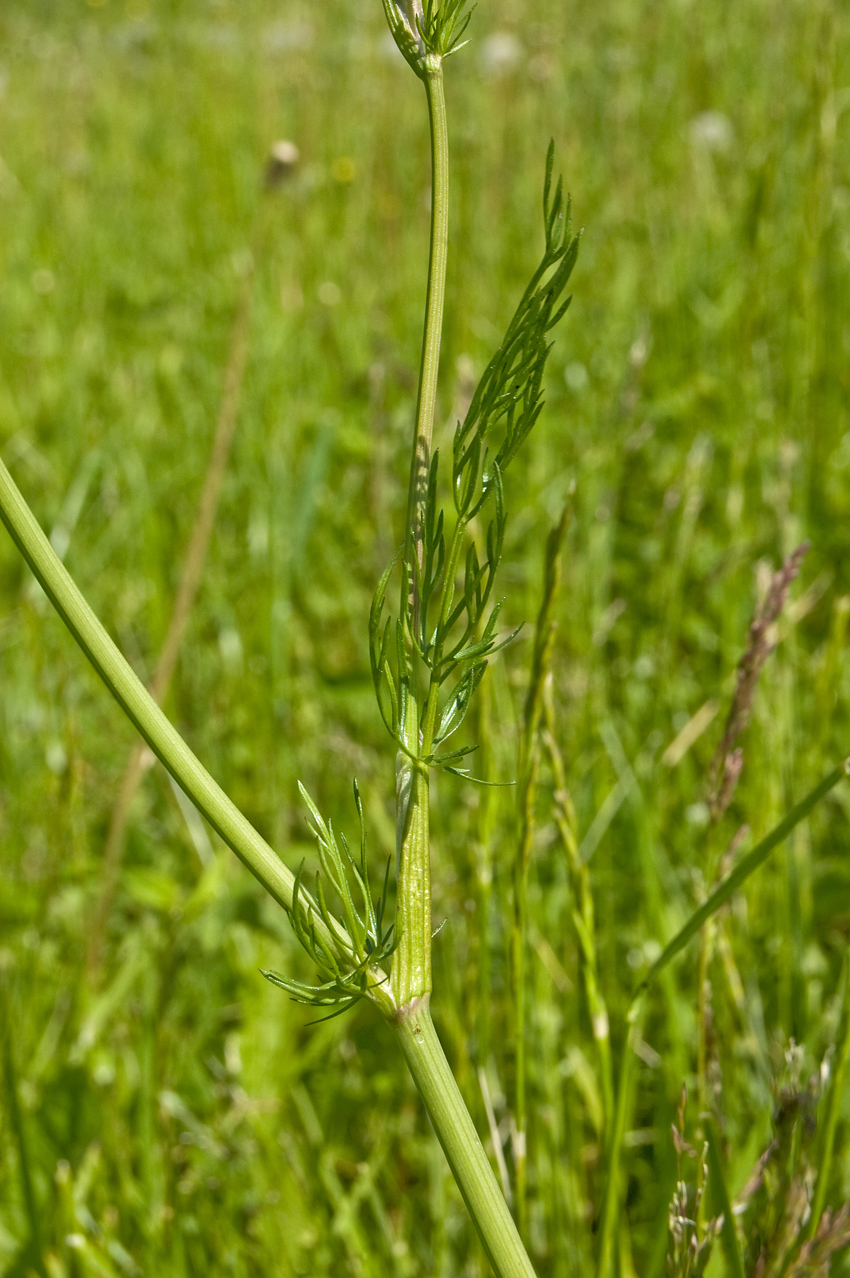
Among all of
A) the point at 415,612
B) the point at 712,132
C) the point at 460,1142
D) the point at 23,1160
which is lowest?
the point at 23,1160

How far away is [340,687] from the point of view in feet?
5.00

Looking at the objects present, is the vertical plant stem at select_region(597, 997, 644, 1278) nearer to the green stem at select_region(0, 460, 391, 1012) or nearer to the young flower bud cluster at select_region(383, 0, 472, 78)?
the green stem at select_region(0, 460, 391, 1012)

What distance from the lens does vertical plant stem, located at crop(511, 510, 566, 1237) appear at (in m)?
0.70

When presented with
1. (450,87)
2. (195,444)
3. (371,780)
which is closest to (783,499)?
(371,780)

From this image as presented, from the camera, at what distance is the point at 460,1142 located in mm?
459

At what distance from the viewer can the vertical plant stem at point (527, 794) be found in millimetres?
699

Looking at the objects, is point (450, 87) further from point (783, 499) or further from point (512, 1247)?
point (512, 1247)

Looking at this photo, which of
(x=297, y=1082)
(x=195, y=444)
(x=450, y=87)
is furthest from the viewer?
(x=450, y=87)

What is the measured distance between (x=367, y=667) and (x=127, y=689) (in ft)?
3.74

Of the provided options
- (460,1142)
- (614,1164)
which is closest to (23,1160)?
(614,1164)

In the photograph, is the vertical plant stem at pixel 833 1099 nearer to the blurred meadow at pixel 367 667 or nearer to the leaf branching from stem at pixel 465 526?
the blurred meadow at pixel 367 667

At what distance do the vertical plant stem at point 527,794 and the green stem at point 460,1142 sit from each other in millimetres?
225

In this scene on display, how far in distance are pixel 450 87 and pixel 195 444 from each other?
258 centimetres

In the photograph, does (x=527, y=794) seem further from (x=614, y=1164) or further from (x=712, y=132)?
(x=712, y=132)
